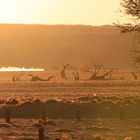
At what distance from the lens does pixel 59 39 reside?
19212cm

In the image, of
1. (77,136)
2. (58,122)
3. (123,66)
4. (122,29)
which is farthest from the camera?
(123,66)

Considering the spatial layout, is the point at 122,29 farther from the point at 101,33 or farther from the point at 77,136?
the point at 101,33

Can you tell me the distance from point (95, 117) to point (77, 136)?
33.3ft

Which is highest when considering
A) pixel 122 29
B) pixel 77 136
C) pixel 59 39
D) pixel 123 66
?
pixel 59 39

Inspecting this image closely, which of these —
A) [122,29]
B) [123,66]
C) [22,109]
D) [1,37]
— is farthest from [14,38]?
[122,29]

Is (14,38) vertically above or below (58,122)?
above

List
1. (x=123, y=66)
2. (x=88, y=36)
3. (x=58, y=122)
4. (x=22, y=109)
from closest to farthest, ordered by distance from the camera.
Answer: (x=58, y=122), (x=22, y=109), (x=123, y=66), (x=88, y=36)

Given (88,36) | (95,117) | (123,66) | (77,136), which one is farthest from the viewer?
(88,36)

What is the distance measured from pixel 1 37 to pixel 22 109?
155 metres

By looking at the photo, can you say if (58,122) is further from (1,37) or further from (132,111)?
(1,37)

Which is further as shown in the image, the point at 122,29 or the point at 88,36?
the point at 88,36

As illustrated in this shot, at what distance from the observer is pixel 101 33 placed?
644 feet

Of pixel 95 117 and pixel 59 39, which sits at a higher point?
pixel 59 39

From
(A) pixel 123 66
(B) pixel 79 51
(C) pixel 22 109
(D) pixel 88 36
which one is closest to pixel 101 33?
(D) pixel 88 36
